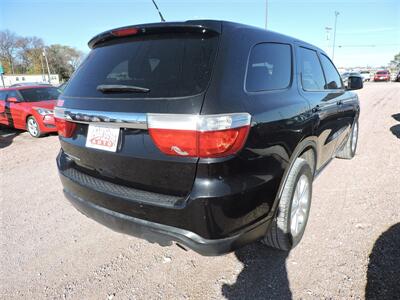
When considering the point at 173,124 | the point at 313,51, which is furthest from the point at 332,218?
the point at 173,124

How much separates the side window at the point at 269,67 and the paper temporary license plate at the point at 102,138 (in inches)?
36.4

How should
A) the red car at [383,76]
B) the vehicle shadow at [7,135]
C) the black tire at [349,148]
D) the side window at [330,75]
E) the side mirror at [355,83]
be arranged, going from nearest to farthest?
the side window at [330,75] → the side mirror at [355,83] → the black tire at [349,148] → the vehicle shadow at [7,135] → the red car at [383,76]

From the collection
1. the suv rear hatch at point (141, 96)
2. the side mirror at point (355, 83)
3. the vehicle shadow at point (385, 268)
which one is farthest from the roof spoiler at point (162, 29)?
the side mirror at point (355, 83)

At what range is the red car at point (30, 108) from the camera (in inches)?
295

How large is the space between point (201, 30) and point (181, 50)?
0.18m

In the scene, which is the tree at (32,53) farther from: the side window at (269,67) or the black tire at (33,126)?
the side window at (269,67)

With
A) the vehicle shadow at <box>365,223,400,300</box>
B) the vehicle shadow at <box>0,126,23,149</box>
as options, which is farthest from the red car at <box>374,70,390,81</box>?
the vehicle shadow at <box>365,223,400,300</box>

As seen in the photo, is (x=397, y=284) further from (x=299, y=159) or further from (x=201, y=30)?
(x=201, y=30)

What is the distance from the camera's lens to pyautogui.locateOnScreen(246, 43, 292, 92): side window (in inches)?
78.8

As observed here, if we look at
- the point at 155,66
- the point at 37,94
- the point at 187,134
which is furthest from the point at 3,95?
the point at 187,134

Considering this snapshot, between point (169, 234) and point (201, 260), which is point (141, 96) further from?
point (201, 260)

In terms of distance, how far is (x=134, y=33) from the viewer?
2.13m

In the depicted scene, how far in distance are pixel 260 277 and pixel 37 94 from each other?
8373 mm

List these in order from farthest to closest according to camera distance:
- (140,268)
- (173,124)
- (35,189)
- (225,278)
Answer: (35,189), (140,268), (225,278), (173,124)
